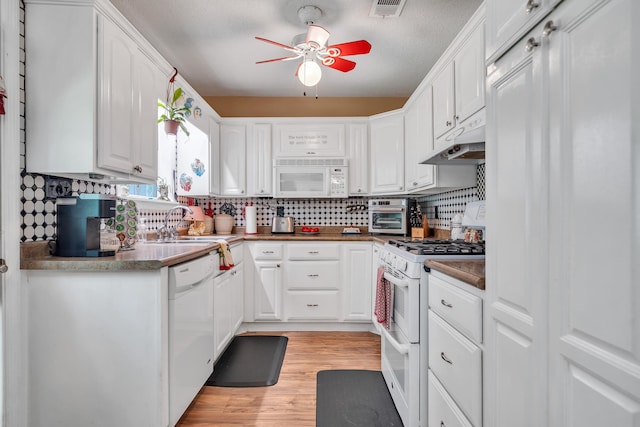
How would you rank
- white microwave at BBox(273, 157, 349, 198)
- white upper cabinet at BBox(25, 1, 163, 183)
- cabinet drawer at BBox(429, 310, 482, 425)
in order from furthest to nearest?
white microwave at BBox(273, 157, 349, 198)
white upper cabinet at BBox(25, 1, 163, 183)
cabinet drawer at BBox(429, 310, 482, 425)

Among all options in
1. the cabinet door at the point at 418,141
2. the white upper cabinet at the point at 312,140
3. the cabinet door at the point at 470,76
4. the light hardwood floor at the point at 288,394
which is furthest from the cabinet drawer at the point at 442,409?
the white upper cabinet at the point at 312,140

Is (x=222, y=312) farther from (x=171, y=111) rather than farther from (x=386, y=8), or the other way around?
(x=386, y=8)

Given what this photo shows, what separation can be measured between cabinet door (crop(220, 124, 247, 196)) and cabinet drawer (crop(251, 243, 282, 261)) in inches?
27.0

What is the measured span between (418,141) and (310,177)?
118 cm

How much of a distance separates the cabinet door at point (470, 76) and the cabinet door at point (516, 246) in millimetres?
861

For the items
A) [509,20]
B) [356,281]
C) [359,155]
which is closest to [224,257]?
[356,281]

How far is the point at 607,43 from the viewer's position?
24.8 inches

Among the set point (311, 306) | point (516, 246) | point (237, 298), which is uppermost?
point (516, 246)

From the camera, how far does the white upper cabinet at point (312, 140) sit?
3520 mm

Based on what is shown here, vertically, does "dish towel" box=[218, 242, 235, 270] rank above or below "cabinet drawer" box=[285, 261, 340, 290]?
above

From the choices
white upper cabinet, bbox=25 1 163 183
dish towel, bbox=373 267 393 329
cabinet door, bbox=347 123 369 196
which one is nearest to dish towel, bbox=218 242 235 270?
white upper cabinet, bbox=25 1 163 183

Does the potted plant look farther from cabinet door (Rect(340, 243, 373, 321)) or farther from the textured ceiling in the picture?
cabinet door (Rect(340, 243, 373, 321))

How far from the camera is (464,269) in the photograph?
1278 mm

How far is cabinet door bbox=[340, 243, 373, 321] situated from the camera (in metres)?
3.17
